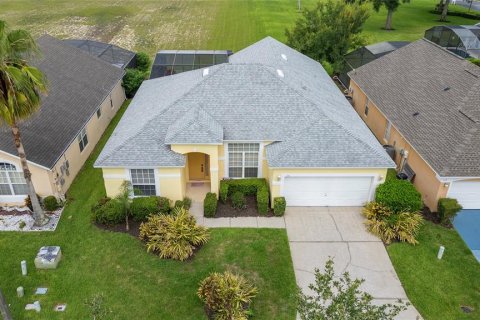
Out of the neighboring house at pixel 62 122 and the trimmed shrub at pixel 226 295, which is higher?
the neighboring house at pixel 62 122

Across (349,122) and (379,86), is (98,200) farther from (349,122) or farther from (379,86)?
(379,86)

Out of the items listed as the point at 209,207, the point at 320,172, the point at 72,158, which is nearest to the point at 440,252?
the point at 320,172

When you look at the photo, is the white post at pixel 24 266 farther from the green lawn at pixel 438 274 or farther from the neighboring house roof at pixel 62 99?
the green lawn at pixel 438 274

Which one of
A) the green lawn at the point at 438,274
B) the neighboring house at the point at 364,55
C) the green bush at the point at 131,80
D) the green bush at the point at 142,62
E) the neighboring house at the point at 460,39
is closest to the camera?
the green lawn at the point at 438,274

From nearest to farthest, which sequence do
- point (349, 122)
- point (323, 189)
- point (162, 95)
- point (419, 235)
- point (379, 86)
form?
point (419, 235) < point (323, 189) < point (349, 122) < point (162, 95) < point (379, 86)

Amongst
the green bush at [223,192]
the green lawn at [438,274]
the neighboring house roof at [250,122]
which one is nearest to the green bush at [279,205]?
the neighboring house roof at [250,122]

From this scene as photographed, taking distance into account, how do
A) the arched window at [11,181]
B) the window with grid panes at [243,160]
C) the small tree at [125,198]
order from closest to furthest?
the small tree at [125,198] → the arched window at [11,181] → the window with grid panes at [243,160]

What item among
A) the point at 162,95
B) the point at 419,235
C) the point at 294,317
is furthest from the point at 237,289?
the point at 162,95
